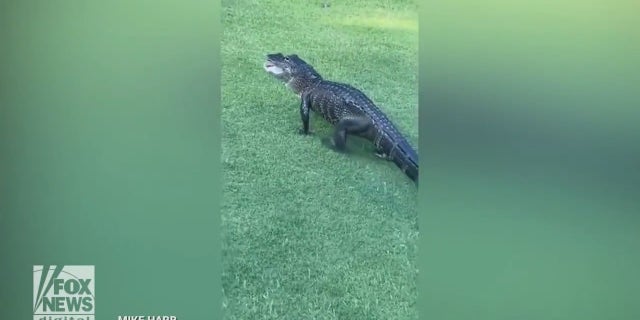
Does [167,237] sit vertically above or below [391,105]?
below

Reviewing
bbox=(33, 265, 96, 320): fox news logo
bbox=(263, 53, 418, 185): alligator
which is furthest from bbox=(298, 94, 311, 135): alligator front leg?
bbox=(33, 265, 96, 320): fox news logo

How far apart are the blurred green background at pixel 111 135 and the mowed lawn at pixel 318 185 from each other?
0.15 metres

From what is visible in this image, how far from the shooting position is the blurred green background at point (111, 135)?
3.27 meters

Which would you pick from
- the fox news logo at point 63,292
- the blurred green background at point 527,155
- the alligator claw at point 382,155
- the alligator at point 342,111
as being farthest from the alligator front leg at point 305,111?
the fox news logo at point 63,292

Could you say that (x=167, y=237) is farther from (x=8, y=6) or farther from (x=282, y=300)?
(x=8, y=6)

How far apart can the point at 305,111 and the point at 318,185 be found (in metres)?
0.35

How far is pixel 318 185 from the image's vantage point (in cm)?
338

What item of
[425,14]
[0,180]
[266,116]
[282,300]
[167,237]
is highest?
[425,14]

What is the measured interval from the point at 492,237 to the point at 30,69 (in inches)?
87.8

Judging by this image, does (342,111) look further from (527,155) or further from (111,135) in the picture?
(111,135)

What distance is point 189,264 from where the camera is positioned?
10.8 feet

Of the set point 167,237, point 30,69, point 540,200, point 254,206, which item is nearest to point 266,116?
point 254,206

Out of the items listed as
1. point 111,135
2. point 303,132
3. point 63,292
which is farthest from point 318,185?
point 63,292

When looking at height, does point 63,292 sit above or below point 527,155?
below
